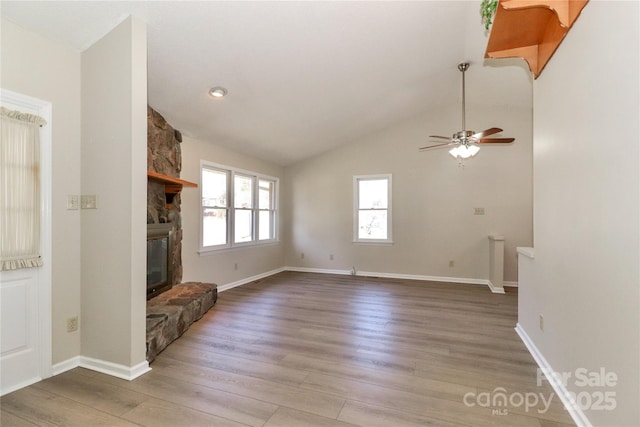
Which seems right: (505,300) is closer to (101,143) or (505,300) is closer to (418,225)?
(418,225)

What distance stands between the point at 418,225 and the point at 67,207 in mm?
5396

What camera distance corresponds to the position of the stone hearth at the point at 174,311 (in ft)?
8.29

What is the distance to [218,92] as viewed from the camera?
3.34 meters

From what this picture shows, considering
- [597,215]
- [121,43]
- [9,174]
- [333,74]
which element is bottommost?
[597,215]

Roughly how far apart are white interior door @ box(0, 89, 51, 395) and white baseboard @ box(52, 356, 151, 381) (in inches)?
3.7

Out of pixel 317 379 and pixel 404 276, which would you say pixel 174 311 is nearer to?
pixel 317 379

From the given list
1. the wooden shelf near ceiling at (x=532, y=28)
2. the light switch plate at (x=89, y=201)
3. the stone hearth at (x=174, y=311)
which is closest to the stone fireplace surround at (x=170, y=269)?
the stone hearth at (x=174, y=311)

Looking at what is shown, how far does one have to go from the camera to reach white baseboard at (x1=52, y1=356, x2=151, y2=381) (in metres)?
2.18

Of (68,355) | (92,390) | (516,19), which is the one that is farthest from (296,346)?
(516,19)

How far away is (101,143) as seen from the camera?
2297 mm

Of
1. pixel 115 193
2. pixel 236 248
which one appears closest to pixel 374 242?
pixel 236 248

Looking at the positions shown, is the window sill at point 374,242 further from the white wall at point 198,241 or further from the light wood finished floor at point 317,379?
the light wood finished floor at point 317,379

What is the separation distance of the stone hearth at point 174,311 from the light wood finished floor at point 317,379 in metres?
0.11

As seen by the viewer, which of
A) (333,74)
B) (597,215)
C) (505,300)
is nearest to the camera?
(597,215)
